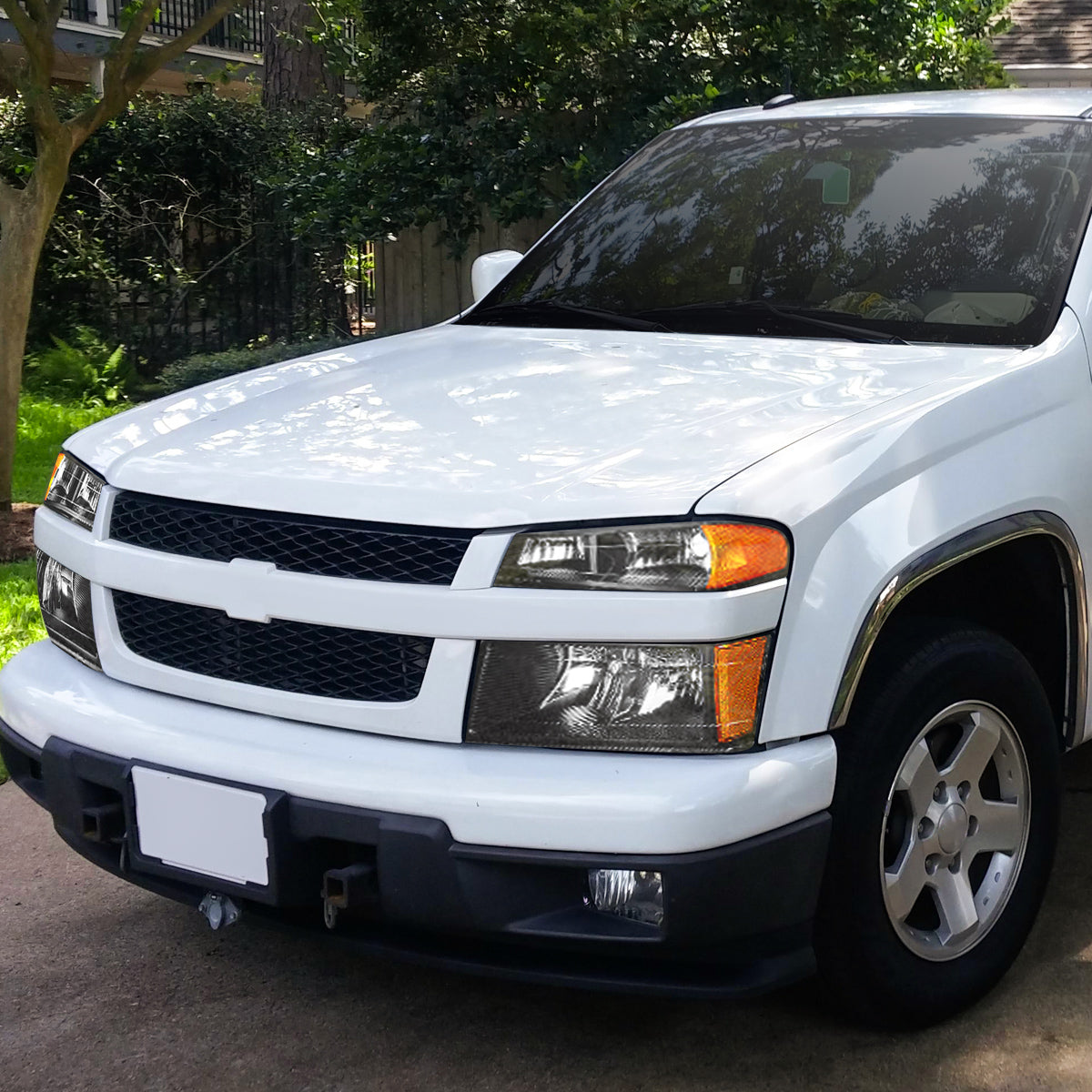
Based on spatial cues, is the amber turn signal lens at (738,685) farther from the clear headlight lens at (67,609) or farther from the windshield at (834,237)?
the clear headlight lens at (67,609)

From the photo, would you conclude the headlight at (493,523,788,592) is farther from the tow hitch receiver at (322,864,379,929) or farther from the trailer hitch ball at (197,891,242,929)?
the trailer hitch ball at (197,891,242,929)

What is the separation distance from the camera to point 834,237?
372 centimetres

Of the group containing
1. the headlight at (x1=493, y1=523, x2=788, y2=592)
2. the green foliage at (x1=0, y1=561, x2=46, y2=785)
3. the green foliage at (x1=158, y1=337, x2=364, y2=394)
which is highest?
the headlight at (x1=493, y1=523, x2=788, y2=592)

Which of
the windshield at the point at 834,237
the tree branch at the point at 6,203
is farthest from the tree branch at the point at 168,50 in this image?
the windshield at the point at 834,237

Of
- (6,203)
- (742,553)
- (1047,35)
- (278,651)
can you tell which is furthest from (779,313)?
(1047,35)

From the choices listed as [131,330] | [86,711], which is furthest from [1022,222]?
[131,330]

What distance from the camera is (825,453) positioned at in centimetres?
258

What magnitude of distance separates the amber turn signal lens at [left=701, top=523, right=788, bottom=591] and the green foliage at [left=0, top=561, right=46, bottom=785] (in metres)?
3.23

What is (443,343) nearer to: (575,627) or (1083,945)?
(575,627)

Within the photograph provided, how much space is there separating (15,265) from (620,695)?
5.70m

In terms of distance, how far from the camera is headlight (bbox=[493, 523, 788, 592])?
2428 mm

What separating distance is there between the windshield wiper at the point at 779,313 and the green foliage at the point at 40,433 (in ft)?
16.4

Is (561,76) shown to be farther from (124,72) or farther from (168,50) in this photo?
(124,72)

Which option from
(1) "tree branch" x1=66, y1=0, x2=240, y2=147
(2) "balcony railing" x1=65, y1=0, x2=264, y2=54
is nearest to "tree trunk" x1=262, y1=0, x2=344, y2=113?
(1) "tree branch" x1=66, y1=0, x2=240, y2=147
